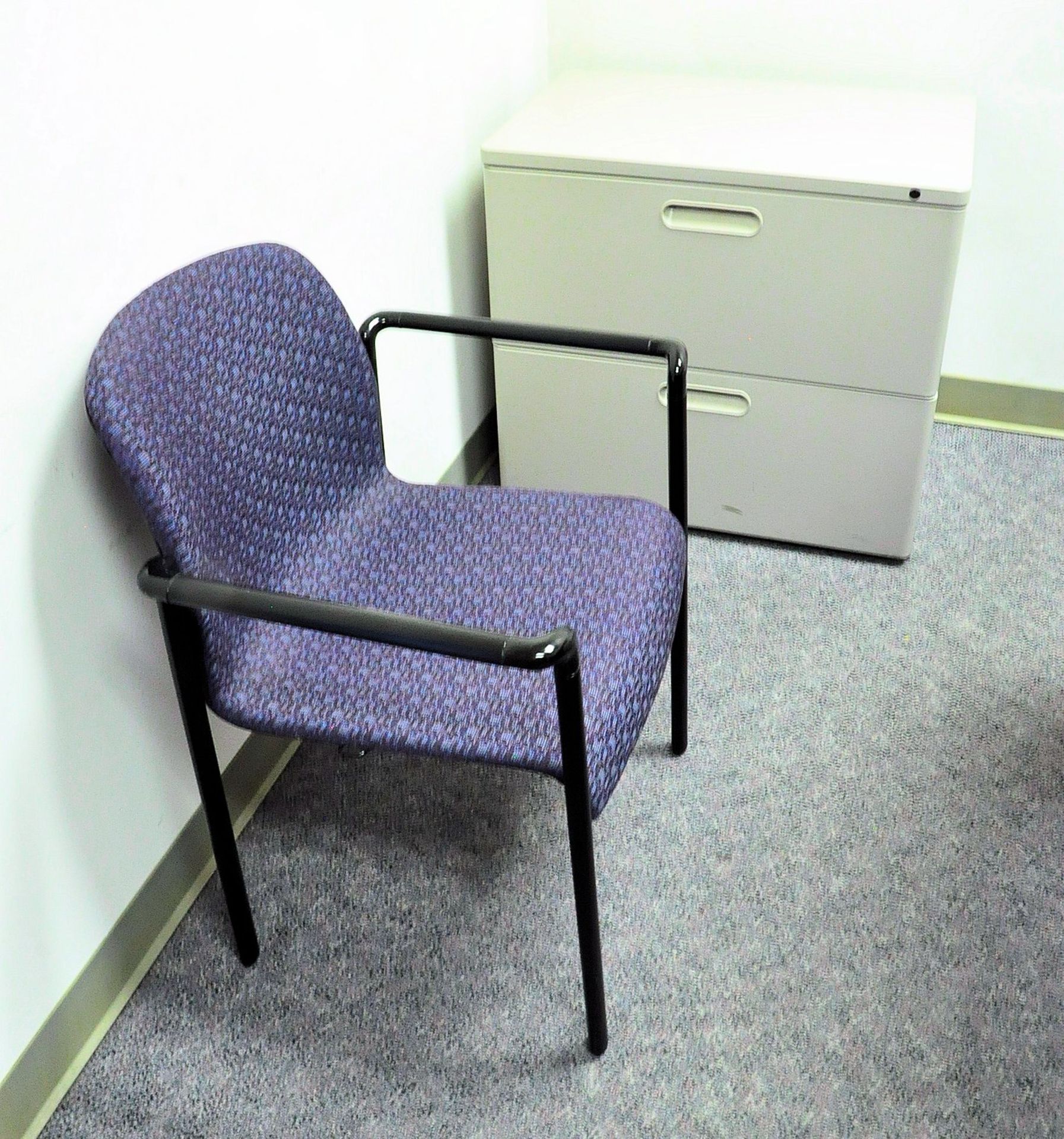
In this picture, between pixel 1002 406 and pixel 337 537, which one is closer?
pixel 337 537

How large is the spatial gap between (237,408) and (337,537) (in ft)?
0.64

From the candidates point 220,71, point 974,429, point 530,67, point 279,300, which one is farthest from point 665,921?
point 530,67

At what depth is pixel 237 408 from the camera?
1035mm

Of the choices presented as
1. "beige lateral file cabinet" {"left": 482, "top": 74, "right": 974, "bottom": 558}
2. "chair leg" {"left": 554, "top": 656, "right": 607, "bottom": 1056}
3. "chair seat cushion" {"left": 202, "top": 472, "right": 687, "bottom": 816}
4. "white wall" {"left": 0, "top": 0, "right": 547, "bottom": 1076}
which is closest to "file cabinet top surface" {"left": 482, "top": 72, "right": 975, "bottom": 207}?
"beige lateral file cabinet" {"left": 482, "top": 74, "right": 974, "bottom": 558}

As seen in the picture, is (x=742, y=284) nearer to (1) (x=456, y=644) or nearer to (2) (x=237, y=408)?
(2) (x=237, y=408)

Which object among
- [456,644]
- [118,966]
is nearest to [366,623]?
[456,644]

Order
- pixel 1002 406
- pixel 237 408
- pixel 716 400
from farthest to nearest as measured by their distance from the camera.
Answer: pixel 1002 406 → pixel 716 400 → pixel 237 408

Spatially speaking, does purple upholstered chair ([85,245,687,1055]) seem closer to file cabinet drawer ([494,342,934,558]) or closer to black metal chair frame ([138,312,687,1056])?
black metal chair frame ([138,312,687,1056])

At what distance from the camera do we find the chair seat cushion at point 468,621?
0.94 m

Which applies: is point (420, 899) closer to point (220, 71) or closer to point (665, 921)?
point (665, 921)

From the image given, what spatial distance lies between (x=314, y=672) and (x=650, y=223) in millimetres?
819

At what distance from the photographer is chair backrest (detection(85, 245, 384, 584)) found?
92 centimetres

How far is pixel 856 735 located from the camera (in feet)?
4.65

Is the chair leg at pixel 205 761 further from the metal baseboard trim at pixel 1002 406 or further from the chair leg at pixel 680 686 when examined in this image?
the metal baseboard trim at pixel 1002 406
